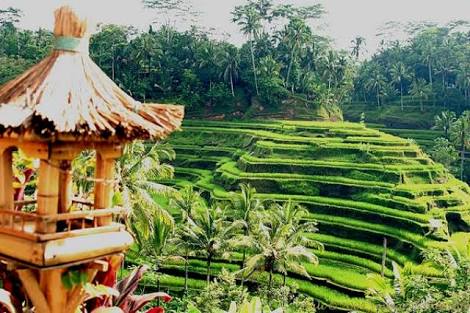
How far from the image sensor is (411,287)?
1354 cm

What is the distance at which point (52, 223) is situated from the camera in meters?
4.03

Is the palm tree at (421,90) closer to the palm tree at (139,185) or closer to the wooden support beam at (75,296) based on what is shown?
the palm tree at (139,185)

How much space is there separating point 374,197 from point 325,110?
59.8 ft

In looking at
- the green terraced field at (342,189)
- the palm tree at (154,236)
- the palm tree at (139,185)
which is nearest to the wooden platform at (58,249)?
the palm tree at (139,185)

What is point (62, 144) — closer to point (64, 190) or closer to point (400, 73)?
point (64, 190)

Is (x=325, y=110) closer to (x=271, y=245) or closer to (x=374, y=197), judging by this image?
(x=374, y=197)

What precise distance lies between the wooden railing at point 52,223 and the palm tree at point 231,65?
4151 centimetres

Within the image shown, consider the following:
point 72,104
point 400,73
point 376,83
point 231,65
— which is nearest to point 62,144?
point 72,104

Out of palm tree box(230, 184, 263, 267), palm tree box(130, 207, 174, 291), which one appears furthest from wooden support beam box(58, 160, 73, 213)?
palm tree box(230, 184, 263, 267)

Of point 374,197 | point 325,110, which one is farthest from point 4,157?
point 325,110

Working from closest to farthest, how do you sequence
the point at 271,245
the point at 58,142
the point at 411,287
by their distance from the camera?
the point at 58,142
the point at 411,287
the point at 271,245

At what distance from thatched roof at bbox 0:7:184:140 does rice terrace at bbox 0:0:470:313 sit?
0.05ft

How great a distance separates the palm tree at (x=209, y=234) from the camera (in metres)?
19.4

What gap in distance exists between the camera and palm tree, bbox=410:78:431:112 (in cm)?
5297
